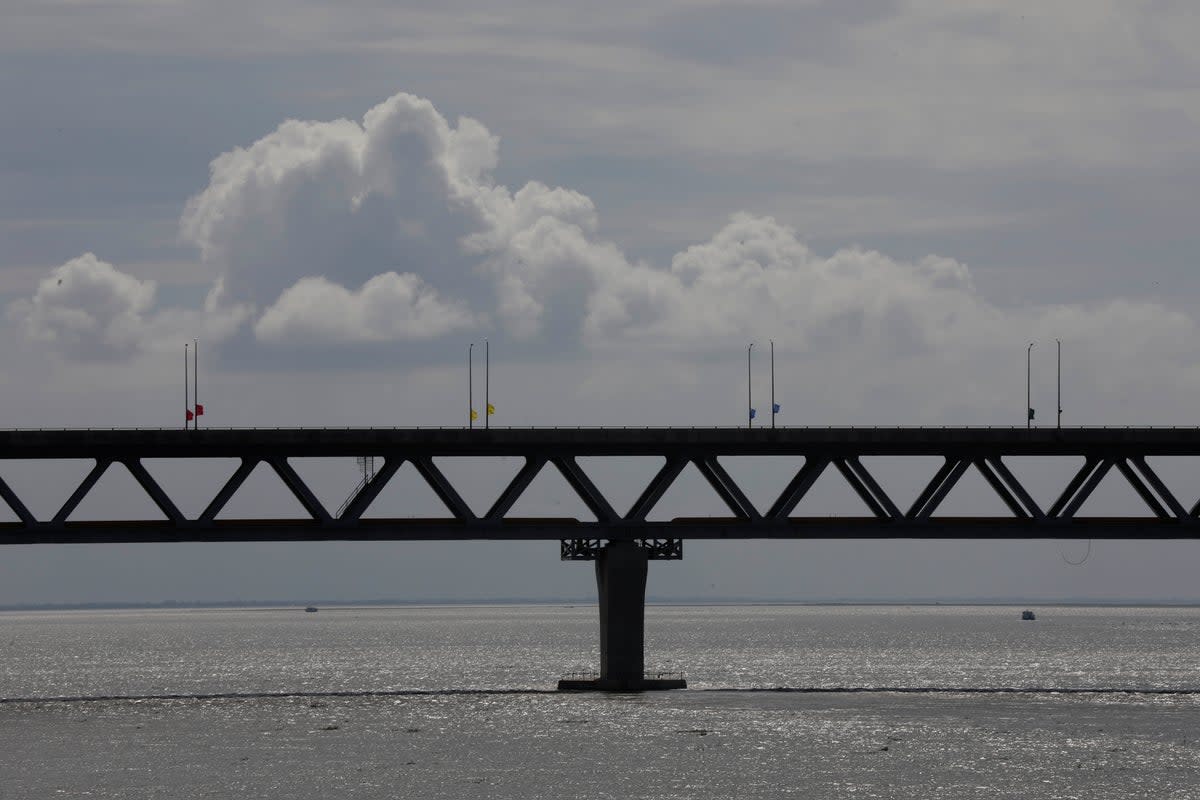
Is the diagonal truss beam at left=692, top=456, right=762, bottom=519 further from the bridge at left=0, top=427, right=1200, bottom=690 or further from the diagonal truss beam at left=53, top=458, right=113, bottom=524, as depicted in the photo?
the diagonal truss beam at left=53, top=458, right=113, bottom=524

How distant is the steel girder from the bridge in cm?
5

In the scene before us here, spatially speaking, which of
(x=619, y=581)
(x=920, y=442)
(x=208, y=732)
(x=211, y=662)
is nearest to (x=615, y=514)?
(x=619, y=581)

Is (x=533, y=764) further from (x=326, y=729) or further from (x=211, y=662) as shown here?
(x=211, y=662)

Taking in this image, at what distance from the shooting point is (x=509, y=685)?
353 feet

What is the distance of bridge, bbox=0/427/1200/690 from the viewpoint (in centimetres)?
6881

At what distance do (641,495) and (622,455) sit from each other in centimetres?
175

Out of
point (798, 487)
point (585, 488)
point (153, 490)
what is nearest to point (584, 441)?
point (585, 488)

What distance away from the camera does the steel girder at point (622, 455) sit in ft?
225

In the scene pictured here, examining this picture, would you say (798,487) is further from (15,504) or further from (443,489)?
(15,504)

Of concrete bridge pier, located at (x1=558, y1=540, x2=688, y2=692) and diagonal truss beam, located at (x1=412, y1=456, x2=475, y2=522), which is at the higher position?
diagonal truss beam, located at (x1=412, y1=456, x2=475, y2=522)

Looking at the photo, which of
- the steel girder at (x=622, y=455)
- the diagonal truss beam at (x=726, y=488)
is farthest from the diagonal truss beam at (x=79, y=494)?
the diagonal truss beam at (x=726, y=488)

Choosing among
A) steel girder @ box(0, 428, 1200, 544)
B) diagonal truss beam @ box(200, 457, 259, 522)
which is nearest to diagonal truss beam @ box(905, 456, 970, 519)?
steel girder @ box(0, 428, 1200, 544)

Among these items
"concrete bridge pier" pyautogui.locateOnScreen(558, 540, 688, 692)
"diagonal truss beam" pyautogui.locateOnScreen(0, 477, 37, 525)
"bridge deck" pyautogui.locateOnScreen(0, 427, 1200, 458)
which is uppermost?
"bridge deck" pyautogui.locateOnScreen(0, 427, 1200, 458)

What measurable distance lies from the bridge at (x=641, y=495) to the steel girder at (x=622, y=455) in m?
0.05
